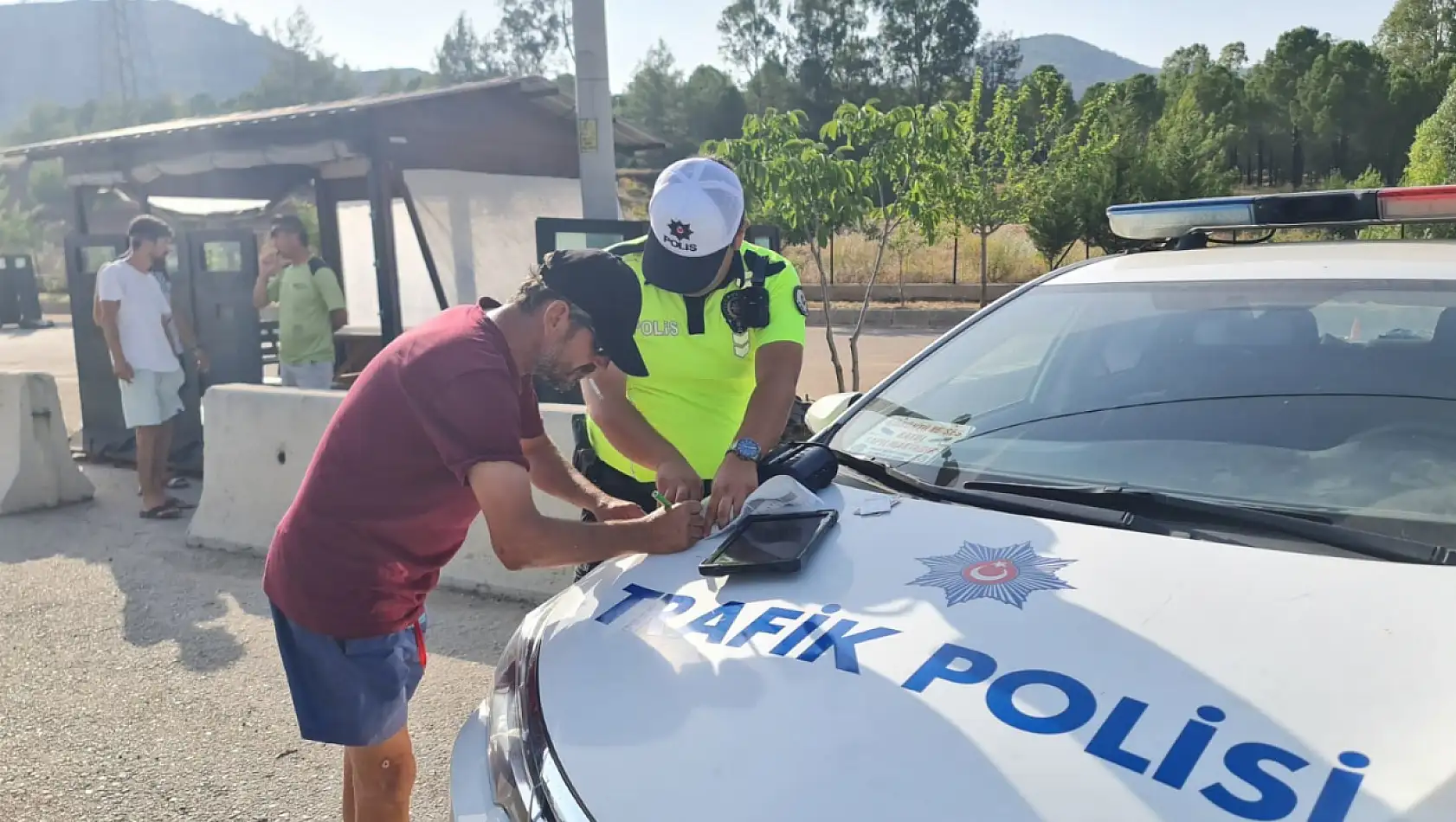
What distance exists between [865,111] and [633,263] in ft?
17.9

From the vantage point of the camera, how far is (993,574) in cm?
174

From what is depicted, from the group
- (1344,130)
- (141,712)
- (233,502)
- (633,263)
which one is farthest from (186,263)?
(1344,130)

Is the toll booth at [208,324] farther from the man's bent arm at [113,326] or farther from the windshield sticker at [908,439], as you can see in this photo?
the windshield sticker at [908,439]

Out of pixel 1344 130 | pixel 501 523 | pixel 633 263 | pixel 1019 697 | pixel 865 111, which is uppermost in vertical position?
pixel 1344 130

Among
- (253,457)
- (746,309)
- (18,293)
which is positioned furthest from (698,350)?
(18,293)

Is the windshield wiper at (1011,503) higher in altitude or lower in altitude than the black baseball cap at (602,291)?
lower

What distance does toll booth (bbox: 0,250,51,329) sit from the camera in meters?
23.5

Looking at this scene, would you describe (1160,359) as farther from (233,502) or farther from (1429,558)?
(233,502)

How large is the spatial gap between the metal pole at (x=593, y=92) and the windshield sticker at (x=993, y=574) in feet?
14.6

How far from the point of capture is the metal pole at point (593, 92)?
18.7 feet

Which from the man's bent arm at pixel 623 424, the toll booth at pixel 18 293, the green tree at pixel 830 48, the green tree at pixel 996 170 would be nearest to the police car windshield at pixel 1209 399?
the man's bent arm at pixel 623 424

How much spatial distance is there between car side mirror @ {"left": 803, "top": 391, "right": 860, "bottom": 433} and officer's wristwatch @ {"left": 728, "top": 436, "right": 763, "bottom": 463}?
1.47 feet

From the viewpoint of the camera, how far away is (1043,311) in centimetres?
275

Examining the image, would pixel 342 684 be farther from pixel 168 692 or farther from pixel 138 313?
pixel 138 313
